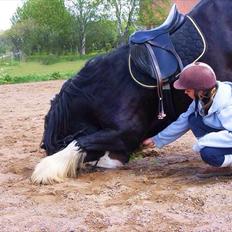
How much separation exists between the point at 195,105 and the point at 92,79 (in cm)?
78

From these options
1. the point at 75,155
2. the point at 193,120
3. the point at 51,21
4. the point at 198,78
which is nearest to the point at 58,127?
the point at 75,155

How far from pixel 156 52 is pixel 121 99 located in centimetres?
42

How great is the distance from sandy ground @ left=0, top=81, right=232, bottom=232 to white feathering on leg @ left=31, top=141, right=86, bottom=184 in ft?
0.22

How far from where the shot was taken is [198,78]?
11.0 ft

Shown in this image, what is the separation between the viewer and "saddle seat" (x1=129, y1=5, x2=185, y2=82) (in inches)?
146

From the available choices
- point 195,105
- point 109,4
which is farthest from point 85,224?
point 109,4

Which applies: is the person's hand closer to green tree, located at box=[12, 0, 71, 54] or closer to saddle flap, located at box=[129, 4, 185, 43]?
saddle flap, located at box=[129, 4, 185, 43]

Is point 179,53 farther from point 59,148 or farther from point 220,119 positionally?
point 59,148

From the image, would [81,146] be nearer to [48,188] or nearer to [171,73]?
[48,188]

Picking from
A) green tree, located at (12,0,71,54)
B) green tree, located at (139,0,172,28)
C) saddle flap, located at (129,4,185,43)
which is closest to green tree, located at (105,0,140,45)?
green tree, located at (139,0,172,28)

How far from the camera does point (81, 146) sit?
3701 millimetres

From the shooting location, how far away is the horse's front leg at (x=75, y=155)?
3.64 meters

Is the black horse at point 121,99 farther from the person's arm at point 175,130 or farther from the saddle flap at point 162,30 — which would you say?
the person's arm at point 175,130

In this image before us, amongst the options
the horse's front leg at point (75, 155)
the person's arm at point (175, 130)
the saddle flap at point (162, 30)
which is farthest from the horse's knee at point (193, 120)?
the saddle flap at point (162, 30)
